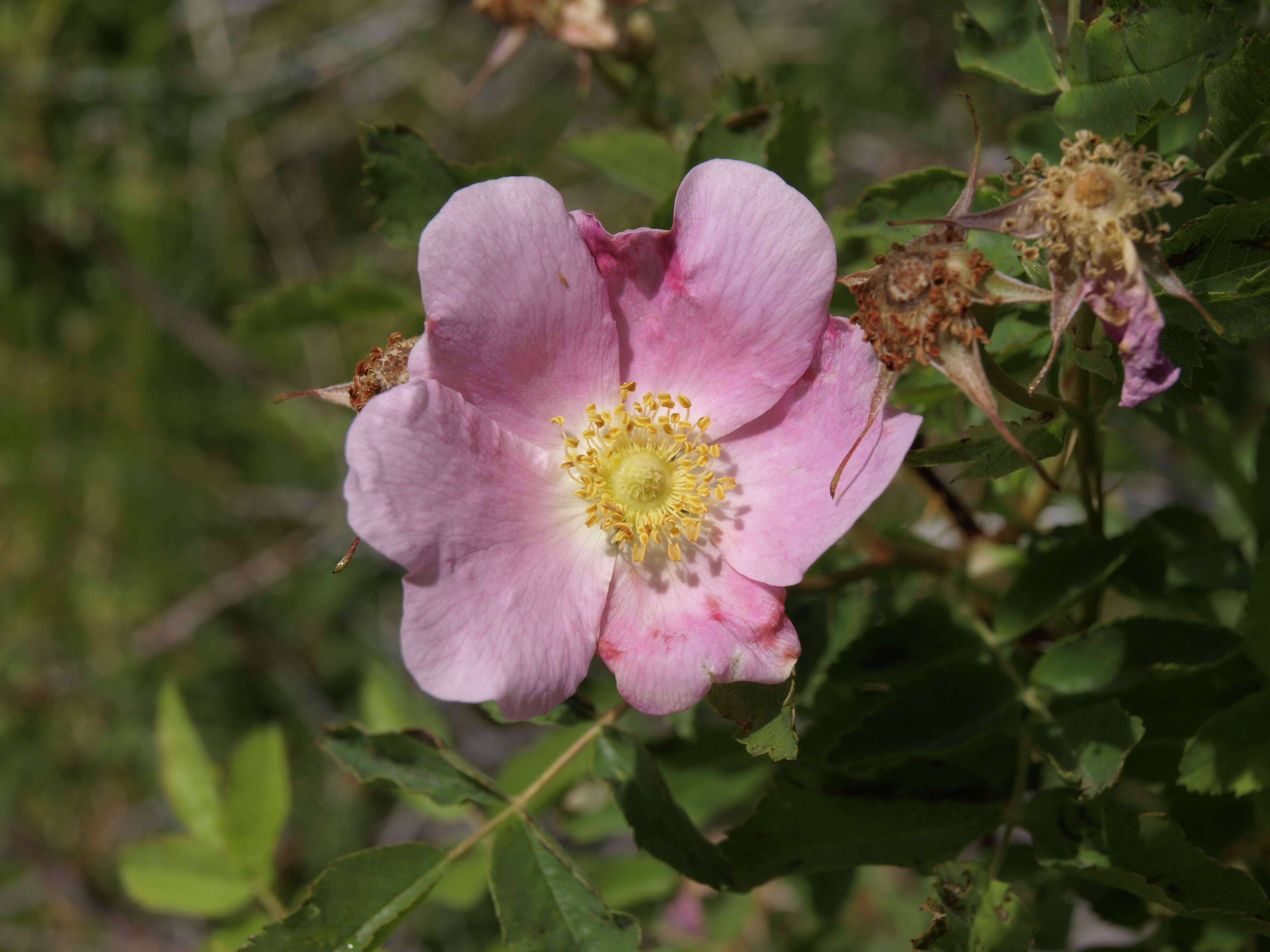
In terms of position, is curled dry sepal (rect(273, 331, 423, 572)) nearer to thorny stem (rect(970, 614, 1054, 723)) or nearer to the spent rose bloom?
the spent rose bloom

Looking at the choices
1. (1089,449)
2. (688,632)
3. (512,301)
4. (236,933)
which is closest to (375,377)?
(512,301)

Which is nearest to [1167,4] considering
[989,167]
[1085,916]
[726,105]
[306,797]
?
[726,105]

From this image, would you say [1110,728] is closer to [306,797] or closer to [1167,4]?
[1167,4]

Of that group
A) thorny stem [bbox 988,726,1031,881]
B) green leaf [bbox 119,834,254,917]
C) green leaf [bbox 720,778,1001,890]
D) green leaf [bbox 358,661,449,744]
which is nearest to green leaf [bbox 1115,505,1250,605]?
thorny stem [bbox 988,726,1031,881]

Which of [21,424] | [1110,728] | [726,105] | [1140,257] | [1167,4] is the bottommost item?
[21,424]

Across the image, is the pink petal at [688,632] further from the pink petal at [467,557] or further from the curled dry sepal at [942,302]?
the curled dry sepal at [942,302]

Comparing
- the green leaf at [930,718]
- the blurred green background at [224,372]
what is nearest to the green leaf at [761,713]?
the green leaf at [930,718]

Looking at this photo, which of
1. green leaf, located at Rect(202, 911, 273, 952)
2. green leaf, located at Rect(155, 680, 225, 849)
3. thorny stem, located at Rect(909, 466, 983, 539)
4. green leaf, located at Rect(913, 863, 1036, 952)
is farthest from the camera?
green leaf, located at Rect(155, 680, 225, 849)

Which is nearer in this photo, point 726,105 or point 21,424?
point 726,105
